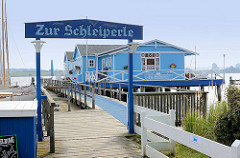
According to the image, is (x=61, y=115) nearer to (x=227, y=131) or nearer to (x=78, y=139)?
(x=78, y=139)

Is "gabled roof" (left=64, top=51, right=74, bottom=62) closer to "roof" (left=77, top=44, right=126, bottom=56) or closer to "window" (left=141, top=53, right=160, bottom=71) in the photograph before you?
"roof" (left=77, top=44, right=126, bottom=56)

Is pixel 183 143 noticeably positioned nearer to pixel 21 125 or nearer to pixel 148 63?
pixel 21 125

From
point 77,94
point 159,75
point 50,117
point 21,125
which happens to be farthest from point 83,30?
point 159,75

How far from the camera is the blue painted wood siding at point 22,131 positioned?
175 inches

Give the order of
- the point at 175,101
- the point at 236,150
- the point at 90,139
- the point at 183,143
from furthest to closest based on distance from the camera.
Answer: the point at 175,101
the point at 90,139
the point at 183,143
the point at 236,150

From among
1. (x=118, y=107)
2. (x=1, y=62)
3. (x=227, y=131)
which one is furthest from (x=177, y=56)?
(x=227, y=131)

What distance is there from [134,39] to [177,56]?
73.6ft

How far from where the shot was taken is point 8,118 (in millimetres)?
4465

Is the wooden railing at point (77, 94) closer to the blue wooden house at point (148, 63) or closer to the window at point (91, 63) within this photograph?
the window at point (91, 63)

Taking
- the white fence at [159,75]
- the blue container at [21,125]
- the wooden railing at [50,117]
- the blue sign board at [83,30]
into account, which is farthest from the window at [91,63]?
the blue container at [21,125]

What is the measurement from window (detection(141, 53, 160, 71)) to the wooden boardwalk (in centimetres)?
1900

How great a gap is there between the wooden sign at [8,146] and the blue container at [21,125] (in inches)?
3.0

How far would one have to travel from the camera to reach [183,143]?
436 cm

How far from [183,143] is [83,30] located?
398 cm
